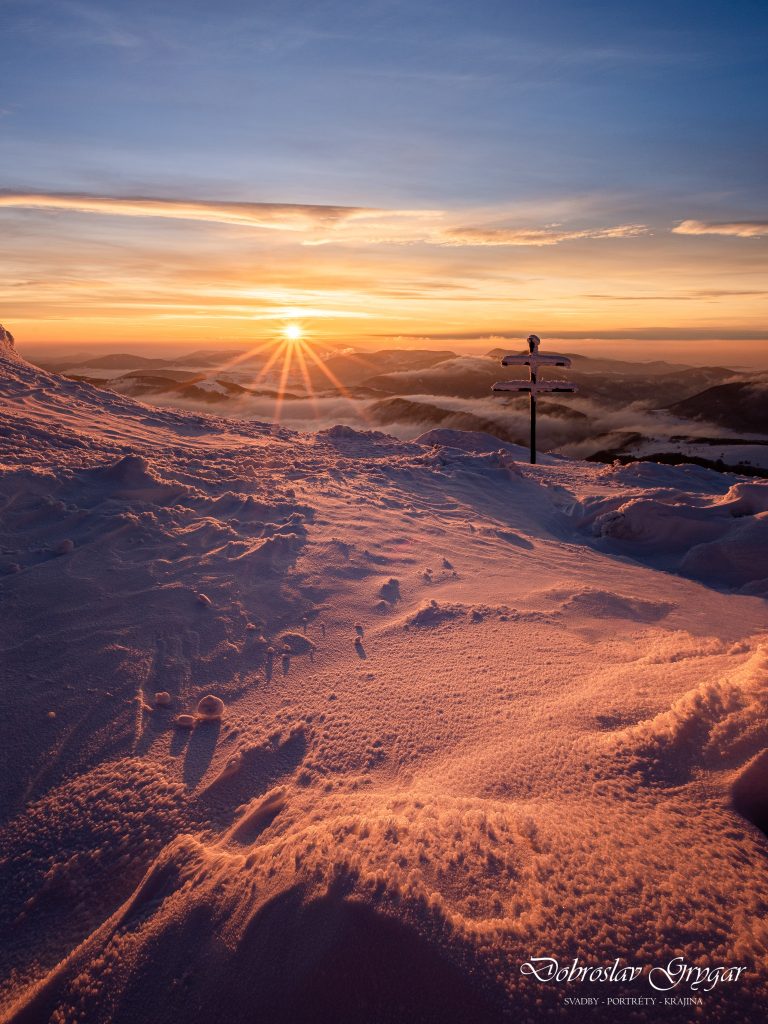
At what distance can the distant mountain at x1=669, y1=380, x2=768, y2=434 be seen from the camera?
133m

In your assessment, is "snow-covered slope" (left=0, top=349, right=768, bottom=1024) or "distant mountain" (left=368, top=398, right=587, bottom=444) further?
"distant mountain" (left=368, top=398, right=587, bottom=444)

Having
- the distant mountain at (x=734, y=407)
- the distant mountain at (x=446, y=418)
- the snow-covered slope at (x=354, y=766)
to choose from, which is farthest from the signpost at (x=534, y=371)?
the distant mountain at (x=734, y=407)

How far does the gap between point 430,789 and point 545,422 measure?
132m

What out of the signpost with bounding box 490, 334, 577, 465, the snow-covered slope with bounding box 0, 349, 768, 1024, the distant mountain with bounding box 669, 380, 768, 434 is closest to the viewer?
the snow-covered slope with bounding box 0, 349, 768, 1024

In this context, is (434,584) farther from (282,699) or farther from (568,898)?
(568,898)

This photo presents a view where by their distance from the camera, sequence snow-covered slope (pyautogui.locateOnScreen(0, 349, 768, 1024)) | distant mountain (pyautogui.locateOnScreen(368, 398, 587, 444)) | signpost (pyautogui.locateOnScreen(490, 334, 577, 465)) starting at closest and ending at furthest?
1. snow-covered slope (pyautogui.locateOnScreen(0, 349, 768, 1024))
2. signpost (pyautogui.locateOnScreen(490, 334, 577, 465))
3. distant mountain (pyautogui.locateOnScreen(368, 398, 587, 444))

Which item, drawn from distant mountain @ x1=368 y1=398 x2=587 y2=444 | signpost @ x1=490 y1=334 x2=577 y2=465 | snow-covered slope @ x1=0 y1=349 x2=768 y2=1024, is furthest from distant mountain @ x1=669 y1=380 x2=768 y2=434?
snow-covered slope @ x1=0 y1=349 x2=768 y2=1024

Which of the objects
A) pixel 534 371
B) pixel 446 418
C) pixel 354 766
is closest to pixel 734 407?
pixel 446 418

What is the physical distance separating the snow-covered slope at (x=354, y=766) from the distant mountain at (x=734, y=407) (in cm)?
15008

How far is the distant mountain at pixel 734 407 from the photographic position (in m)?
133

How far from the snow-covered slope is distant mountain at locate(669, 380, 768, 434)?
15008 cm

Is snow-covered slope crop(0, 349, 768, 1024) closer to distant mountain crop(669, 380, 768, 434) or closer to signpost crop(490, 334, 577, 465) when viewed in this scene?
signpost crop(490, 334, 577, 465)

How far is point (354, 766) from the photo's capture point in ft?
10.8

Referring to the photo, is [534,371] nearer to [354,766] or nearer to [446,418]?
[354,766]
